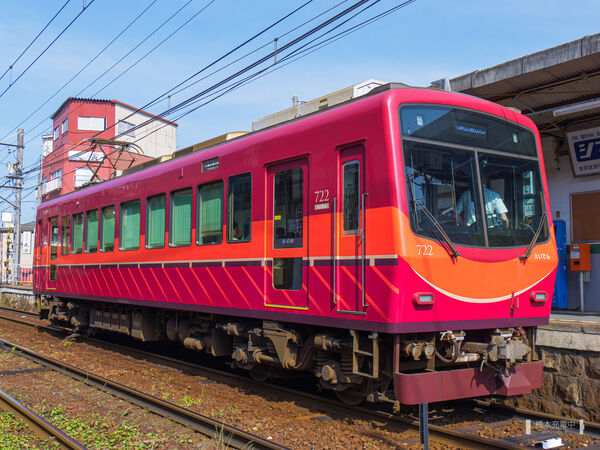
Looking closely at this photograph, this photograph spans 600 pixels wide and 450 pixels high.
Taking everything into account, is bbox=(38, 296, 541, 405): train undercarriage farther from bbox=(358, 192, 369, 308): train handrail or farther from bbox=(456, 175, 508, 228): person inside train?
bbox=(456, 175, 508, 228): person inside train

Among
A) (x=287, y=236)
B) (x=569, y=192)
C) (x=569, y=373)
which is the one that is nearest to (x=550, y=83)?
(x=569, y=192)

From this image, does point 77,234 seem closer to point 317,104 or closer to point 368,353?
point 317,104

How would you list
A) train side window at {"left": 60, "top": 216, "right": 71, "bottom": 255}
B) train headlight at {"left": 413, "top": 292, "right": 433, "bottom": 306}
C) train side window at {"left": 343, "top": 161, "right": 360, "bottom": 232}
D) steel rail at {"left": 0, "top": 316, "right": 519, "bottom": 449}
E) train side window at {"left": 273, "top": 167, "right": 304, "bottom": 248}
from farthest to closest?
train side window at {"left": 60, "top": 216, "right": 71, "bottom": 255} → train side window at {"left": 273, "top": 167, "right": 304, "bottom": 248} → train side window at {"left": 343, "top": 161, "right": 360, "bottom": 232} → train headlight at {"left": 413, "top": 292, "right": 433, "bottom": 306} → steel rail at {"left": 0, "top": 316, "right": 519, "bottom": 449}

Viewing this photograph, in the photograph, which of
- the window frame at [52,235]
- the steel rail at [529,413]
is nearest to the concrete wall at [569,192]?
the steel rail at [529,413]

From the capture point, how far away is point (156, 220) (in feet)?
33.3

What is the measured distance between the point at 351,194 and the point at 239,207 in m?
2.18

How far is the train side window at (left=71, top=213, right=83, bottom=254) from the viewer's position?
13.3 meters

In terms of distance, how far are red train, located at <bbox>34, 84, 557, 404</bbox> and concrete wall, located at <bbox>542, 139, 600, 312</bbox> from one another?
14.7 ft

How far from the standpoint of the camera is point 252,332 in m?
7.71

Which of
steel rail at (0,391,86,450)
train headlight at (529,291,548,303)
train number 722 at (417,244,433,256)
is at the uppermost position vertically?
train number 722 at (417,244,433,256)

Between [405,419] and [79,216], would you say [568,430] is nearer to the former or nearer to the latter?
[405,419]

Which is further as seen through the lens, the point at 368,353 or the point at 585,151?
the point at 585,151

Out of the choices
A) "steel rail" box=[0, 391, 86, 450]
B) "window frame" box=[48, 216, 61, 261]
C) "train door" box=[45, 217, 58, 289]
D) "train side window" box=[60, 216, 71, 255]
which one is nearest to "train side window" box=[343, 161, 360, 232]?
"steel rail" box=[0, 391, 86, 450]

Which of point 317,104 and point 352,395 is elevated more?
point 317,104
